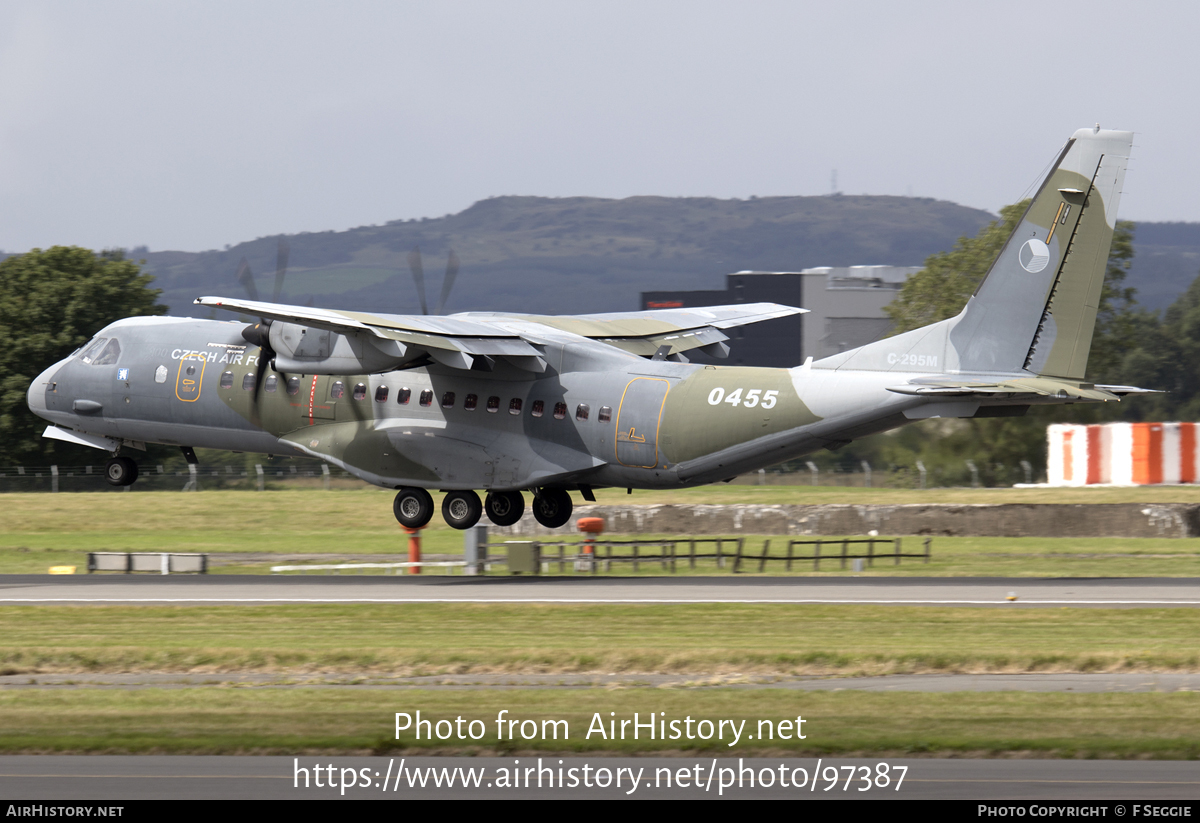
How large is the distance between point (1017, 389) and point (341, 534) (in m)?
31.4

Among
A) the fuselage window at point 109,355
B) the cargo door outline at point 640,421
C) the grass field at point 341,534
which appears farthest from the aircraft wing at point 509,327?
the fuselage window at point 109,355

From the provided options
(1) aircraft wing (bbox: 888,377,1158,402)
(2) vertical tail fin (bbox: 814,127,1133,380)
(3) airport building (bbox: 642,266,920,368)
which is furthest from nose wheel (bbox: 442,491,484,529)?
(3) airport building (bbox: 642,266,920,368)

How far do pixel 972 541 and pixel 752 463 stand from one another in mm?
18283

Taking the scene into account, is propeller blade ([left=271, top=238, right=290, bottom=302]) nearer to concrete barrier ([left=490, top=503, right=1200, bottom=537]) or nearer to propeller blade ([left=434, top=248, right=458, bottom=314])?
propeller blade ([left=434, top=248, right=458, bottom=314])

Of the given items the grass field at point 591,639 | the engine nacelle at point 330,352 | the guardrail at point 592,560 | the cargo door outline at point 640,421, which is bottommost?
the guardrail at point 592,560

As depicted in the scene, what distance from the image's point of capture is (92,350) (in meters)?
37.6

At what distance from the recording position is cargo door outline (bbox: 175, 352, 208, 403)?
36062 millimetres

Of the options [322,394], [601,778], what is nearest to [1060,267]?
[322,394]

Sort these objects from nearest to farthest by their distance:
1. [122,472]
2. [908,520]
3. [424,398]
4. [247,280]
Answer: [424,398] < [247,280] < [122,472] < [908,520]

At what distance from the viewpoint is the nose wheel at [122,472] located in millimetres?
37537

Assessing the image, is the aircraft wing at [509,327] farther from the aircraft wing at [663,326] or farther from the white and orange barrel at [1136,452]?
the white and orange barrel at [1136,452]

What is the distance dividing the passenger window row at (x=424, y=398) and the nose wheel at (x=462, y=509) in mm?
2340

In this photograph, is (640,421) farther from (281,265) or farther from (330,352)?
(281,265)
